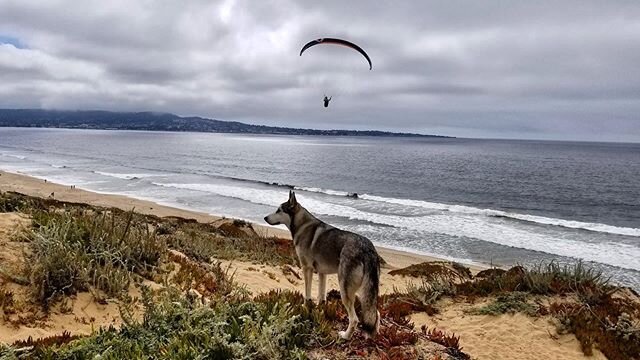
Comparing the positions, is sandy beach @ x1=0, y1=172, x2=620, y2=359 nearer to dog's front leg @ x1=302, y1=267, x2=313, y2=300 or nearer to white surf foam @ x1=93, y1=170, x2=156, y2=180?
dog's front leg @ x1=302, y1=267, x2=313, y2=300

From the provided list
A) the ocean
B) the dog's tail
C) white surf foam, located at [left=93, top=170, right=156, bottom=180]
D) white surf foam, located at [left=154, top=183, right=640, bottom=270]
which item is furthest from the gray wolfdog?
white surf foam, located at [left=93, top=170, right=156, bottom=180]

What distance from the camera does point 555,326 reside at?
8.82 m

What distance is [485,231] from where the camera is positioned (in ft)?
99.8

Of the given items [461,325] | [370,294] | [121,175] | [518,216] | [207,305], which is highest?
[370,294]

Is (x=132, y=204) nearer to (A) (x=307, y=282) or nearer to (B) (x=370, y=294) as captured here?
(A) (x=307, y=282)

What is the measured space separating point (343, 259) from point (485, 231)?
27100 mm

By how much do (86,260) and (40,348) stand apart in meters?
3.20

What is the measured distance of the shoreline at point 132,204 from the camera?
76.0 feet

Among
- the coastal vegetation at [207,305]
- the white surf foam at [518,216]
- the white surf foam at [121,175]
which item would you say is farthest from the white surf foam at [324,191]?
the coastal vegetation at [207,305]

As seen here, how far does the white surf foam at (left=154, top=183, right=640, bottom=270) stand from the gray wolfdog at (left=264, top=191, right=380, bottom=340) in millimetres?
21871

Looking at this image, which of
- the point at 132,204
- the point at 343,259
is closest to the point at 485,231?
the point at 132,204

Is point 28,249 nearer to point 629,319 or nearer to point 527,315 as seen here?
point 527,315

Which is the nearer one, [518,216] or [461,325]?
[461,325]

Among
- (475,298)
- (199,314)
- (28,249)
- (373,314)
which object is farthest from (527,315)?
(28,249)
